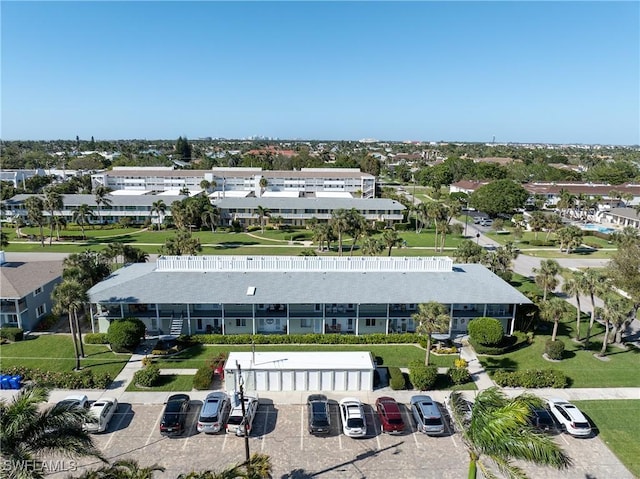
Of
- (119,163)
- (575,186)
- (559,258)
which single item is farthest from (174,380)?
(119,163)

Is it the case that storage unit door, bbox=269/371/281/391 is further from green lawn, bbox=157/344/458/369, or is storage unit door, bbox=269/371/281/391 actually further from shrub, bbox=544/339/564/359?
shrub, bbox=544/339/564/359

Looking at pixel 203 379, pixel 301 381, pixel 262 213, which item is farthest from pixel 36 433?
pixel 262 213

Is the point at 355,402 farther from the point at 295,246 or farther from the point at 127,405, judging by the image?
the point at 295,246

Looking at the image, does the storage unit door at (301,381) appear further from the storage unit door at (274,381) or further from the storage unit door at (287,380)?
the storage unit door at (274,381)

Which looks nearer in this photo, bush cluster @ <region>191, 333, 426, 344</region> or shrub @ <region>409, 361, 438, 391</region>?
shrub @ <region>409, 361, 438, 391</region>

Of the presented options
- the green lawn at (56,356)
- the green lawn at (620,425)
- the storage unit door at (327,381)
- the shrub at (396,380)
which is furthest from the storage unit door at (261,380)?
the green lawn at (620,425)

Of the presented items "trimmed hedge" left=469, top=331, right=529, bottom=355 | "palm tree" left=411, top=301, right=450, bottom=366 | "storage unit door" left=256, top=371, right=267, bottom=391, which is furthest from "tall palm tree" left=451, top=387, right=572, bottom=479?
"trimmed hedge" left=469, top=331, right=529, bottom=355
